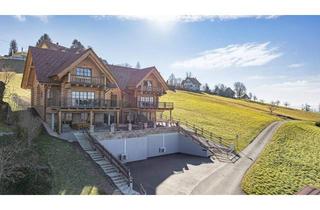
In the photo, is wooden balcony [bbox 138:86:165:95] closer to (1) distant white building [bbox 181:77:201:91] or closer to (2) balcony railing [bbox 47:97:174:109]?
(2) balcony railing [bbox 47:97:174:109]

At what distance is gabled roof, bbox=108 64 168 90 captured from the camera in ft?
58.5

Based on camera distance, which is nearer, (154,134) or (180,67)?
(180,67)

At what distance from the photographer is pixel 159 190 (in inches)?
391

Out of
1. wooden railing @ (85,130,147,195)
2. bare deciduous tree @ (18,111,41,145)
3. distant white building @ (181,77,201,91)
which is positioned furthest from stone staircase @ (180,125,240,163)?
distant white building @ (181,77,201,91)

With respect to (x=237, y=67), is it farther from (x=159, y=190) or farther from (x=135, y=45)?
(x=159, y=190)

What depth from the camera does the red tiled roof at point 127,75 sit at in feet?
58.6

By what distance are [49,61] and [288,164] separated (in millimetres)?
14490

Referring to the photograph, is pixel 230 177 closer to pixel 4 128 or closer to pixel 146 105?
pixel 146 105

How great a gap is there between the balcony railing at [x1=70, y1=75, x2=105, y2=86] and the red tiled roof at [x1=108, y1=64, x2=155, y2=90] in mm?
2696

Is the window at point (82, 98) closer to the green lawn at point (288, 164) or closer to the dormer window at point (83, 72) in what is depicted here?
the dormer window at point (83, 72)

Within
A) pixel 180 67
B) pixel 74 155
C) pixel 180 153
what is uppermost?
pixel 180 67
